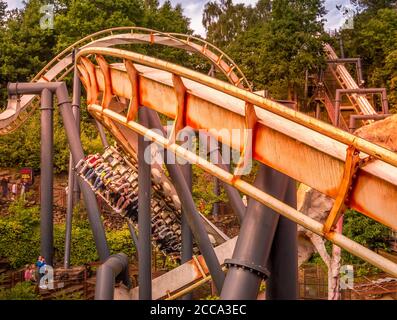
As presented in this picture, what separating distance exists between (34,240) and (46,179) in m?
5.11

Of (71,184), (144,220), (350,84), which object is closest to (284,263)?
(144,220)

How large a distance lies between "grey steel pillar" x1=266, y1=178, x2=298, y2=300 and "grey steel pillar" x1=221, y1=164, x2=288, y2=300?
0.23 metres

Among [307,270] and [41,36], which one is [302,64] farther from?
[41,36]

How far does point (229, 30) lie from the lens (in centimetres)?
3192

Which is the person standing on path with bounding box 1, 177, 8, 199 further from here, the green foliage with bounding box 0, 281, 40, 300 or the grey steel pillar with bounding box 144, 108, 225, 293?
the grey steel pillar with bounding box 144, 108, 225, 293

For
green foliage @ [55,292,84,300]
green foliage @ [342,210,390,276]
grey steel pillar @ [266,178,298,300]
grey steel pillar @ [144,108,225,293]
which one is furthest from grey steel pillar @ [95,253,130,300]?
green foliage @ [342,210,390,276]

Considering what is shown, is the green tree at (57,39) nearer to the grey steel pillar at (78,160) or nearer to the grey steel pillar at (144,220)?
the grey steel pillar at (78,160)

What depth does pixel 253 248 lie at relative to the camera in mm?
3232

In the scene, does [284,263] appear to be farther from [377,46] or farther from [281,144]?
[377,46]

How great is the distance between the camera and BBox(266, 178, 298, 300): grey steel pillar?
354 centimetres

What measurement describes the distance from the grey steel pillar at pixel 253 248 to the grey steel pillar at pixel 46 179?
6.39 m

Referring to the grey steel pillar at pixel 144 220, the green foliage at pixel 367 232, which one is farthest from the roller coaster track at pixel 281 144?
the green foliage at pixel 367 232

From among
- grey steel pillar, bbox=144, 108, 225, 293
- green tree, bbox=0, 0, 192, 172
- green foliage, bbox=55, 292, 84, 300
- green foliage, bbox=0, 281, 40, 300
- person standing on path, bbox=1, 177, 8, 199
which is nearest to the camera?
grey steel pillar, bbox=144, 108, 225, 293

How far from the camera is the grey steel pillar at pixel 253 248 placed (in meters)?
3.18
